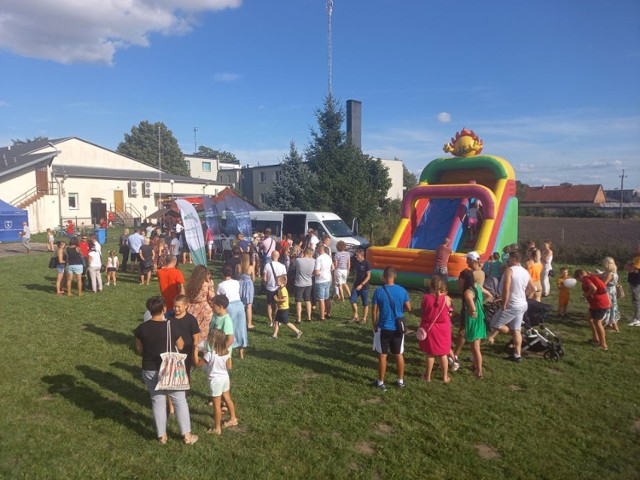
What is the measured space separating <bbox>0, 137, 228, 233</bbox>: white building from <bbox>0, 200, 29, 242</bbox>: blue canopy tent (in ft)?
20.4

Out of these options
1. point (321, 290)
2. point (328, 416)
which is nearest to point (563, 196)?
point (321, 290)

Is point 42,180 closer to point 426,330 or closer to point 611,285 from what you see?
point 426,330

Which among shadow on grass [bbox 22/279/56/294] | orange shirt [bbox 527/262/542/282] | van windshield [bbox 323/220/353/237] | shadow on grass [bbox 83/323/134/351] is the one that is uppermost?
van windshield [bbox 323/220/353/237]

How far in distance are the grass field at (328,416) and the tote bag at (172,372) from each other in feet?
2.28

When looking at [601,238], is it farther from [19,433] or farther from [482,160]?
[19,433]

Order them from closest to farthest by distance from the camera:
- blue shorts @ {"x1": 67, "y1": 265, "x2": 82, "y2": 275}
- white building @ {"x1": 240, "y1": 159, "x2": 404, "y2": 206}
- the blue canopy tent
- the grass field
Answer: the grass field → blue shorts @ {"x1": 67, "y1": 265, "x2": 82, "y2": 275} → the blue canopy tent → white building @ {"x1": 240, "y1": 159, "x2": 404, "y2": 206}

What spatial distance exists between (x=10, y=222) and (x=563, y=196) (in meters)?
58.5

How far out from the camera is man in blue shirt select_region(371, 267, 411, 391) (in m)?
6.07

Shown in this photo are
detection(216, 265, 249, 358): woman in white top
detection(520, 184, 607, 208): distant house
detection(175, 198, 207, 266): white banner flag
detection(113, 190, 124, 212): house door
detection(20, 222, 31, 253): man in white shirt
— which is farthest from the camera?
detection(520, 184, 607, 208): distant house

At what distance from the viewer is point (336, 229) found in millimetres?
A: 17031

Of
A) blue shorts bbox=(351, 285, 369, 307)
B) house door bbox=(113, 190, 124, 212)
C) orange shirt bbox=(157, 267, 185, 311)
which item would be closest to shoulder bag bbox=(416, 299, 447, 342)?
blue shorts bbox=(351, 285, 369, 307)

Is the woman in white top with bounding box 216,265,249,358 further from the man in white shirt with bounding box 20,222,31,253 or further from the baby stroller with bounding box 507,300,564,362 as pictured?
the man in white shirt with bounding box 20,222,31,253

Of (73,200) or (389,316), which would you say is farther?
(73,200)

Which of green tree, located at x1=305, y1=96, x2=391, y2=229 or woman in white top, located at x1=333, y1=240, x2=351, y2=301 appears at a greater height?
green tree, located at x1=305, y1=96, x2=391, y2=229
